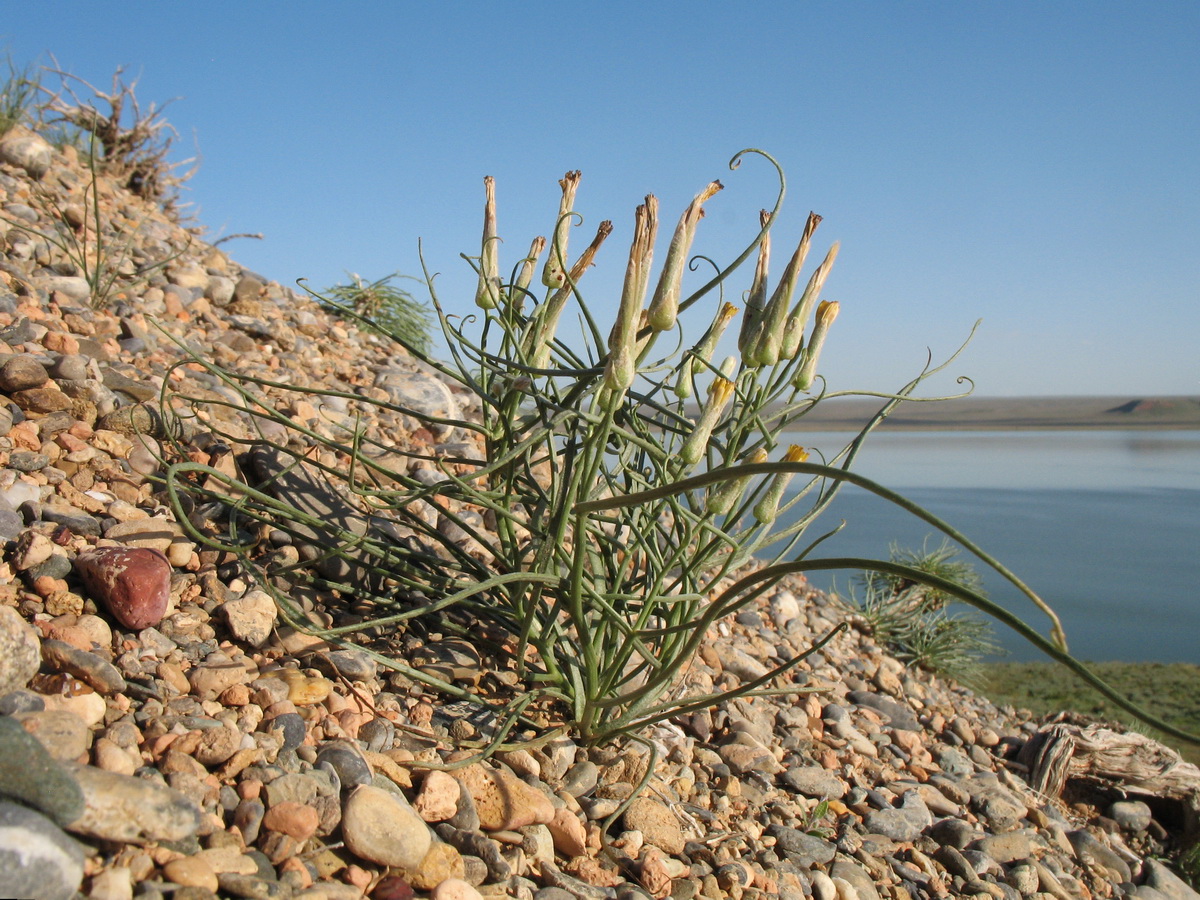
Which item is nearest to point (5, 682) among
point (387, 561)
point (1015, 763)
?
point (387, 561)

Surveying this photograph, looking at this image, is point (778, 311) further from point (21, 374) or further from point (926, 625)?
point (926, 625)

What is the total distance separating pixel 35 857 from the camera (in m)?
0.81

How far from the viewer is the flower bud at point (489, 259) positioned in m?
1.63

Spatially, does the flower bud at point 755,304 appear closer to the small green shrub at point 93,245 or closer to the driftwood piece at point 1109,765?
the driftwood piece at point 1109,765

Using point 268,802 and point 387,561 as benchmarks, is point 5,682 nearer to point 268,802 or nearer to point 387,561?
point 268,802

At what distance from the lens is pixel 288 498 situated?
1.90 meters

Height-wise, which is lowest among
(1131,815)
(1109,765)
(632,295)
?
(1131,815)

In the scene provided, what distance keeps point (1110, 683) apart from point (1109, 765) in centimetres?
199

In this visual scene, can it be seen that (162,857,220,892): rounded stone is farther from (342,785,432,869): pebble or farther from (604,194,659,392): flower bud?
(604,194,659,392): flower bud

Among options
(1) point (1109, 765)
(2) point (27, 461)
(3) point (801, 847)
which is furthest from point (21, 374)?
(1) point (1109, 765)

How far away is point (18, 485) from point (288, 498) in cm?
51

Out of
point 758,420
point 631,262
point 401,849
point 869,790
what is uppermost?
point 631,262

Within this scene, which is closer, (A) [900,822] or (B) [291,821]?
(B) [291,821]

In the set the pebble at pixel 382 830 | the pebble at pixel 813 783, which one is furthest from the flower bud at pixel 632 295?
the pebble at pixel 813 783
